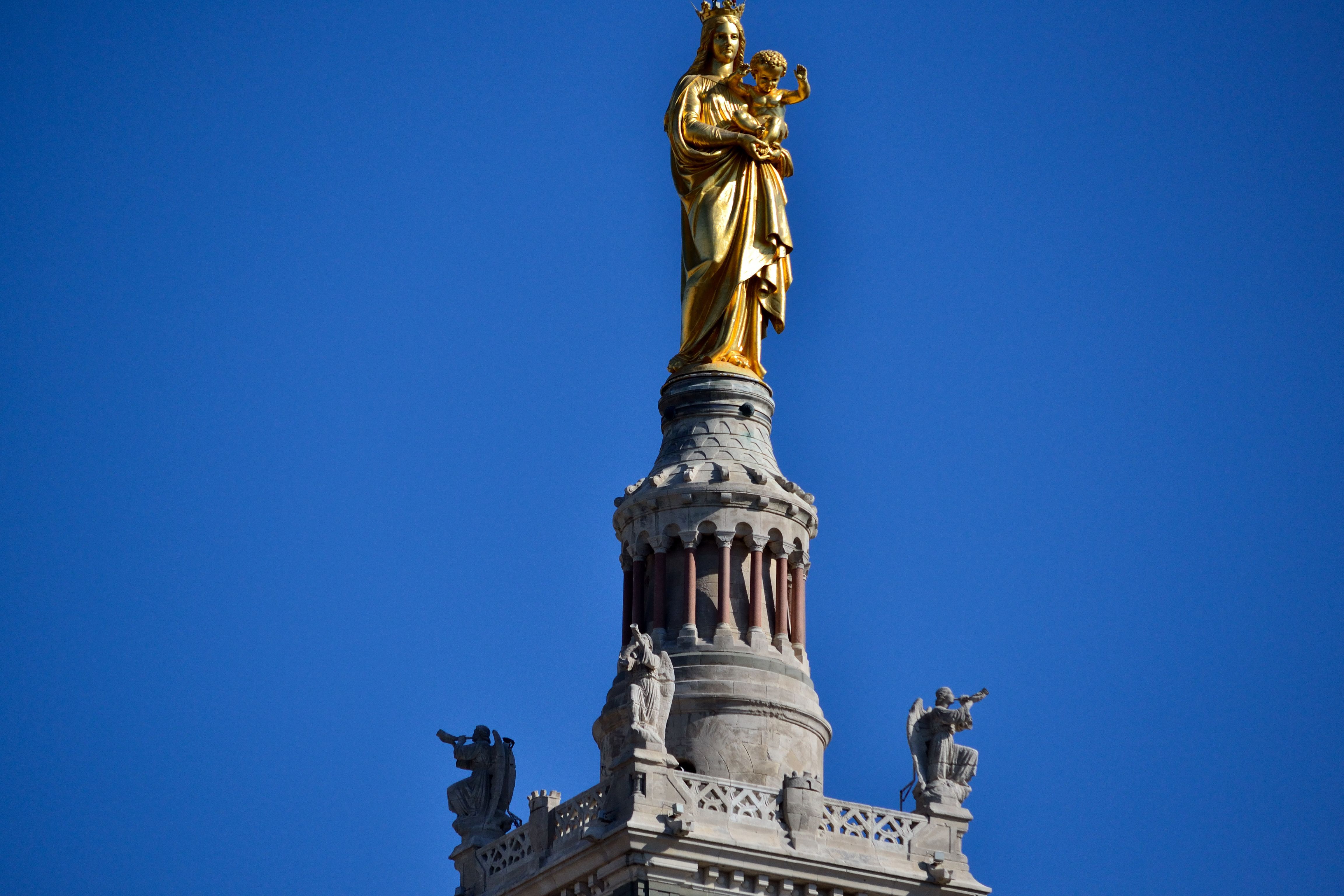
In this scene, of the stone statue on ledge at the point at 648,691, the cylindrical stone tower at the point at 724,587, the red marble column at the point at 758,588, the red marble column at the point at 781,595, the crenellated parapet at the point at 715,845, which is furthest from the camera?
the red marble column at the point at 781,595

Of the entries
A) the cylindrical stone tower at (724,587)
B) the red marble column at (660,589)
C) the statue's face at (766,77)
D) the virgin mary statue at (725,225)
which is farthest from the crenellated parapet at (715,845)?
the statue's face at (766,77)

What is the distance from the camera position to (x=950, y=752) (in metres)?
53.1

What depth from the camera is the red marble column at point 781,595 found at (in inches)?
2164

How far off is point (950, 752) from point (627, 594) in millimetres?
7453

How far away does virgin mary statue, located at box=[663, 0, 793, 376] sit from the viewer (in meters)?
58.2

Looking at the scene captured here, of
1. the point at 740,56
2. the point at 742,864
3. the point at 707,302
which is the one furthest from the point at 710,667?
the point at 740,56

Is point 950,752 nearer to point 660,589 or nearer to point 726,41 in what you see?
point 660,589

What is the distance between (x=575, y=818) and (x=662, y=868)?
98.8 inches

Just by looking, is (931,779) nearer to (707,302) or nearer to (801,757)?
(801,757)

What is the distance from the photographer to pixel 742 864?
50.1 meters

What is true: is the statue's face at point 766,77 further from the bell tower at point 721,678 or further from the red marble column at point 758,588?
the red marble column at point 758,588

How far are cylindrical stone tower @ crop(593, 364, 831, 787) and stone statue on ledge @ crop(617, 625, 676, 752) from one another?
4.92 feet

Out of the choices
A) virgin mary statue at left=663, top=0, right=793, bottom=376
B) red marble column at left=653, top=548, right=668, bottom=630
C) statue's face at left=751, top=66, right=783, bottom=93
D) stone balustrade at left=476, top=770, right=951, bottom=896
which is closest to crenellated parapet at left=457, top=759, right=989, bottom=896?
stone balustrade at left=476, top=770, right=951, bottom=896

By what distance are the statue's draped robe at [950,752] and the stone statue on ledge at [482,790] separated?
26.6ft
